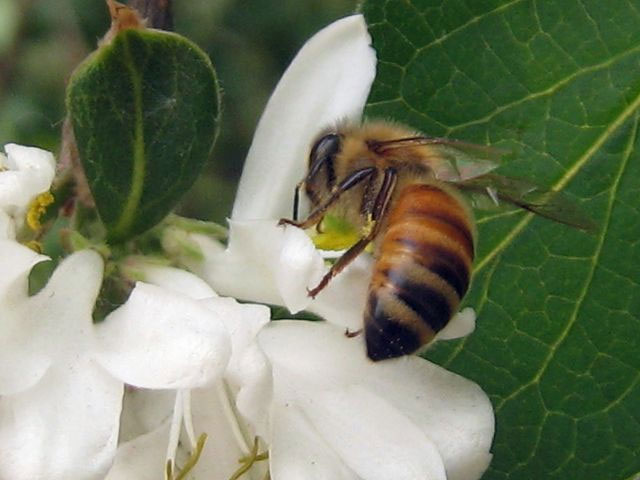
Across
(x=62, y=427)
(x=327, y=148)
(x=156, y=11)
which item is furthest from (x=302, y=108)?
(x=62, y=427)

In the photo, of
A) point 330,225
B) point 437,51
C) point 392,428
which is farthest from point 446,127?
point 392,428

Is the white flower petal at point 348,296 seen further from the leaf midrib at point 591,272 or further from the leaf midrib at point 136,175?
the leaf midrib at point 591,272

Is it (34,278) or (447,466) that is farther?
(34,278)

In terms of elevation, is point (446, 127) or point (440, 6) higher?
point (440, 6)

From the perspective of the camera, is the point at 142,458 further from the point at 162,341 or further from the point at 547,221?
the point at 547,221

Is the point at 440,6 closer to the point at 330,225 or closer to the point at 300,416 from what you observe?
the point at 330,225

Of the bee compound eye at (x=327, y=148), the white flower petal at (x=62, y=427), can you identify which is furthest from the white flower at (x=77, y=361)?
the bee compound eye at (x=327, y=148)
